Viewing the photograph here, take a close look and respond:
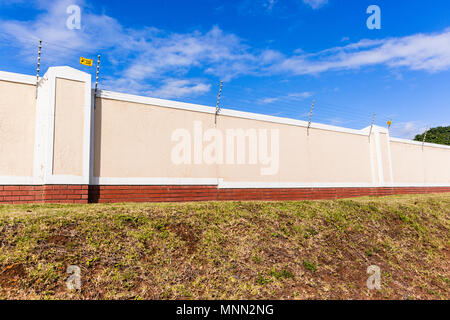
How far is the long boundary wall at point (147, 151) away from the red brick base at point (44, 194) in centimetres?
2

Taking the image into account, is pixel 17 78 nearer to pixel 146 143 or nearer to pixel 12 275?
pixel 146 143

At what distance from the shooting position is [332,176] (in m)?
13.8

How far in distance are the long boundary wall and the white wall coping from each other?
0.02 meters

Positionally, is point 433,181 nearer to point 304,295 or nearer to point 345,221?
point 345,221

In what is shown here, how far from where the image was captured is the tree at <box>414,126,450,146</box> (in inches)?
→ 1443

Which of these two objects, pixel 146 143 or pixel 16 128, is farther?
pixel 146 143

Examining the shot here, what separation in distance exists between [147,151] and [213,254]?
16.8ft

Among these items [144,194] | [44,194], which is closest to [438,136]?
[144,194]

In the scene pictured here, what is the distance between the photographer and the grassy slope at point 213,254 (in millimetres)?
4273

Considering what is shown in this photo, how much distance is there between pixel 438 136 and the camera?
3784 cm

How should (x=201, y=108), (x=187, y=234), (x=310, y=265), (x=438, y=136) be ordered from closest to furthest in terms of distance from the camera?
(x=310, y=265), (x=187, y=234), (x=201, y=108), (x=438, y=136)
